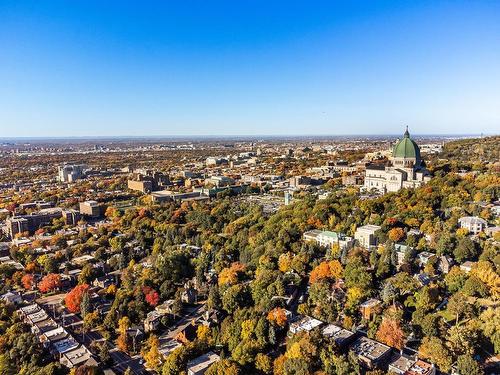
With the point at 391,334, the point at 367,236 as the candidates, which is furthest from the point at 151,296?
the point at 367,236

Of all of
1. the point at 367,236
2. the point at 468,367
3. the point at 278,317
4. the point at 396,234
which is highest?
the point at 396,234

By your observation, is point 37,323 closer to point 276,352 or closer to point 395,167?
point 276,352

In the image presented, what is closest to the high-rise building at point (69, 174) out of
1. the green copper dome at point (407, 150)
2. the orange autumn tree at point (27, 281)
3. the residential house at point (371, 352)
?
the orange autumn tree at point (27, 281)

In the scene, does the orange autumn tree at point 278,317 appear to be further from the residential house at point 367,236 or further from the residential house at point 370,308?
the residential house at point 367,236

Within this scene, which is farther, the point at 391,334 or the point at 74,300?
the point at 74,300

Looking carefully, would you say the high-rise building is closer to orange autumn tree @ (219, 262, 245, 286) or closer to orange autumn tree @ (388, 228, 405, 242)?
orange autumn tree @ (219, 262, 245, 286)

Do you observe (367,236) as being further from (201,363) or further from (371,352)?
(201,363)
